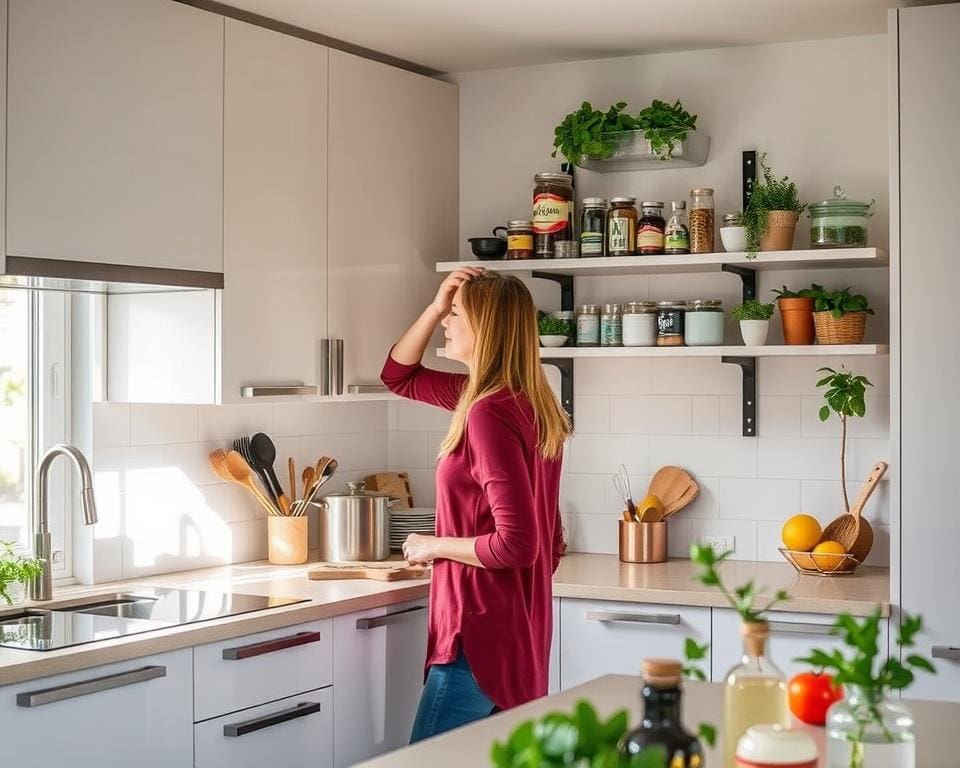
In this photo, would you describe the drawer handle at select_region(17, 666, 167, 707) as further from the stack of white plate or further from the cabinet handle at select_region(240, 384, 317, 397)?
the stack of white plate

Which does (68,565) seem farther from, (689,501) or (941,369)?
(941,369)

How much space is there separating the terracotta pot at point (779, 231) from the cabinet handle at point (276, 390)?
1.34 m

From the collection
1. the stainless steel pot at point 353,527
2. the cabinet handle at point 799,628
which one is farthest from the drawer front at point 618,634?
the stainless steel pot at point 353,527

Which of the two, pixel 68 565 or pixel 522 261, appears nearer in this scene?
pixel 68 565

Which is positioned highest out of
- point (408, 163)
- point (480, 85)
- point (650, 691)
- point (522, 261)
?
point (480, 85)

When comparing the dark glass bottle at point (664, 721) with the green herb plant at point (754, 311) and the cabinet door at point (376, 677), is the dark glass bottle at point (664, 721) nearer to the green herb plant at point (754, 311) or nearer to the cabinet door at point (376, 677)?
the cabinet door at point (376, 677)

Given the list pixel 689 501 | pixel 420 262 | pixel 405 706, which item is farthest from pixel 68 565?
pixel 689 501

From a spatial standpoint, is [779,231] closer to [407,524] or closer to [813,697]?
[407,524]

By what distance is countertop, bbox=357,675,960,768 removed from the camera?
1.88 meters

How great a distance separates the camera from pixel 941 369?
3371 mm

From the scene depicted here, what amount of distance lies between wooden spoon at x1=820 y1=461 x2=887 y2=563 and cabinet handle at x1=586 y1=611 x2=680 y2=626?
552mm

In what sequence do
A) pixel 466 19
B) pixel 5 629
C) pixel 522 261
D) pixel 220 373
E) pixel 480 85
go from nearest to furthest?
pixel 5 629, pixel 220 373, pixel 466 19, pixel 522 261, pixel 480 85

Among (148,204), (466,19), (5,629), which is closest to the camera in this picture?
(5,629)

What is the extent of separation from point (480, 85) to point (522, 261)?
718mm
